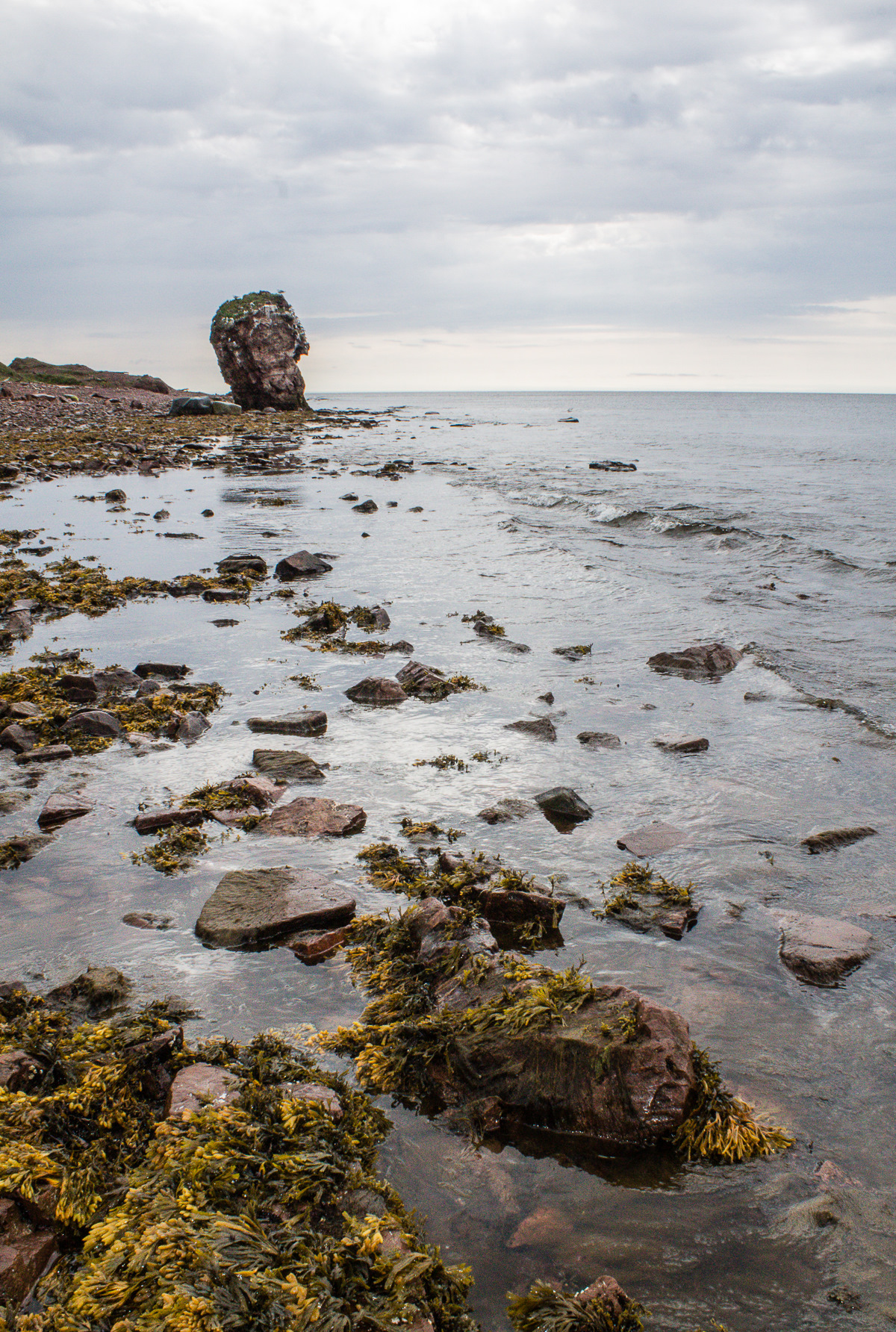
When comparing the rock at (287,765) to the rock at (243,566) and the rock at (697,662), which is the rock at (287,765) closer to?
the rock at (697,662)

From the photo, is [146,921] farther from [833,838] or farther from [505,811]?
Answer: [833,838]

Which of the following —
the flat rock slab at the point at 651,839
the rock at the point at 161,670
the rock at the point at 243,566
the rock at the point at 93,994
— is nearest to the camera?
the rock at the point at 93,994

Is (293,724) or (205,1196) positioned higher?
(293,724)

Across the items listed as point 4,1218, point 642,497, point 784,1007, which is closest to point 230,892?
point 4,1218

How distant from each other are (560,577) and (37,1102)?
12.1m

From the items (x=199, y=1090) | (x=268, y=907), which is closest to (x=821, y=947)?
(x=268, y=907)

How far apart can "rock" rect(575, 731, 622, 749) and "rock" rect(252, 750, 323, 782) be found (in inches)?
90.6

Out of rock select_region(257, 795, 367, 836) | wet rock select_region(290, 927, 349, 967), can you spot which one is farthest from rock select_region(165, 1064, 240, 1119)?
rock select_region(257, 795, 367, 836)

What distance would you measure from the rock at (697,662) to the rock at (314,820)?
4671 millimetres

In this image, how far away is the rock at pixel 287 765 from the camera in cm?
610

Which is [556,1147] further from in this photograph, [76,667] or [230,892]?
[76,667]

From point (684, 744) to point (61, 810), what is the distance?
4.88m

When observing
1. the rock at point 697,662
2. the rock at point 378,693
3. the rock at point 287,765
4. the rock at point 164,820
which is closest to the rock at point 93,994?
the rock at point 164,820

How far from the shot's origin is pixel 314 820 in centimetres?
538
